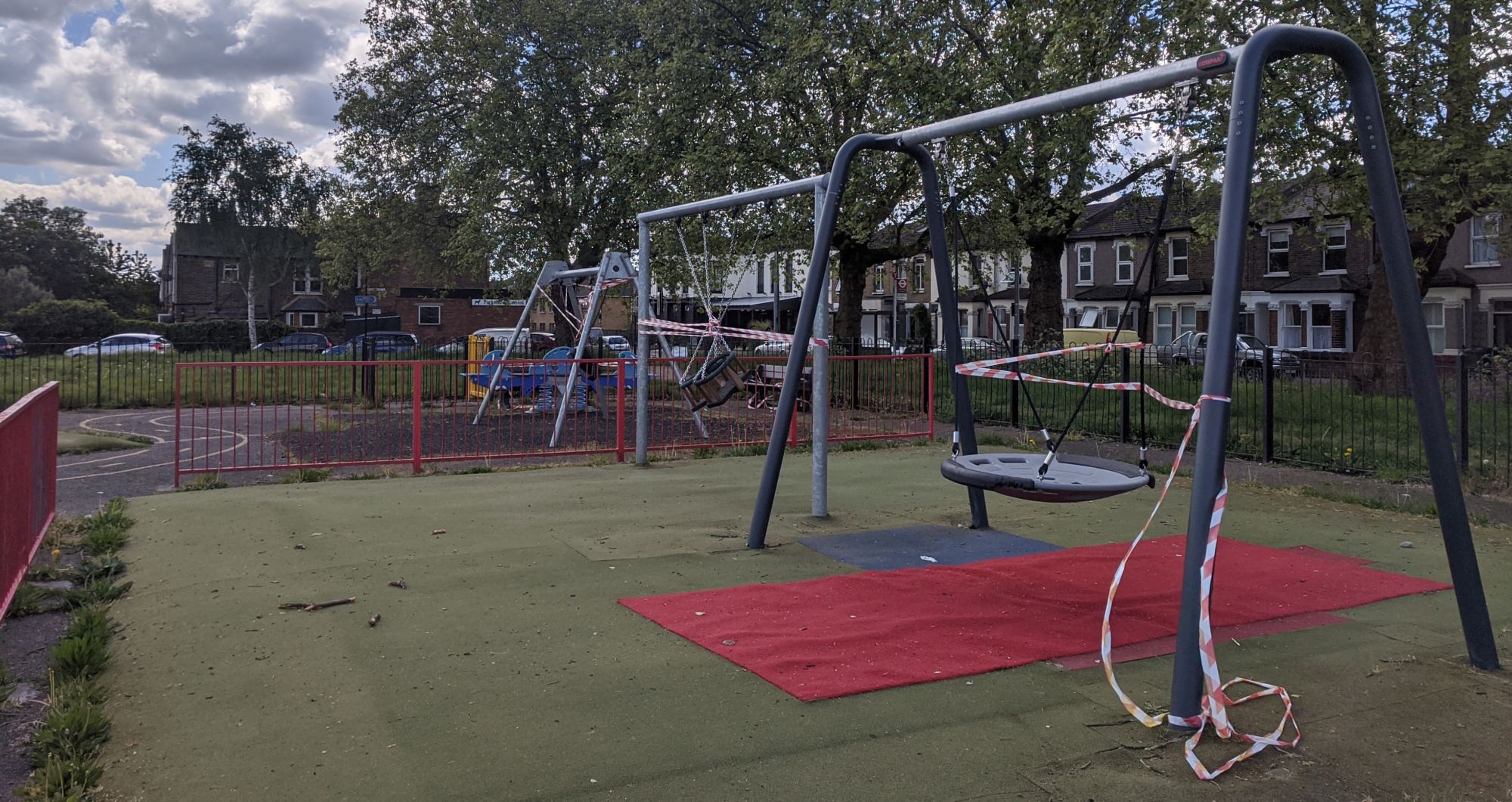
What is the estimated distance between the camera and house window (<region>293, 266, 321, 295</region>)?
60.8m

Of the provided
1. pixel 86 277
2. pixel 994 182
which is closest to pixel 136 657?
pixel 994 182

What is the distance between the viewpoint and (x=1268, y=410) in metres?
12.6

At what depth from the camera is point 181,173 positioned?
2080 inches

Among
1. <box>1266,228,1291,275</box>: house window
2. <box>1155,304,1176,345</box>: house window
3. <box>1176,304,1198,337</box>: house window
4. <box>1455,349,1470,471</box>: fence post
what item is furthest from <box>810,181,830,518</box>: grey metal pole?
<box>1176,304,1198,337</box>: house window

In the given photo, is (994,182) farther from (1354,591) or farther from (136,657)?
(136,657)

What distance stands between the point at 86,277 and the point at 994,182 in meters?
90.4

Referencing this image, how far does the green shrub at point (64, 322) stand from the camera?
→ 53.5 m

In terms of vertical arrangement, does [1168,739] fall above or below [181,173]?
below

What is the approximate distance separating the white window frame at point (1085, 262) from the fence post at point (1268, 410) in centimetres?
3778

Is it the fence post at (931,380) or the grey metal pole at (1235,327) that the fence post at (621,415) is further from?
the grey metal pole at (1235,327)

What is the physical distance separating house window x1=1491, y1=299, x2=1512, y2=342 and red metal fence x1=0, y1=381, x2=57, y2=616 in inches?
1684

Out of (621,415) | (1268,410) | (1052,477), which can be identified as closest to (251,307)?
(621,415)

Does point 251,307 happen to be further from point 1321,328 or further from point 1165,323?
point 1321,328

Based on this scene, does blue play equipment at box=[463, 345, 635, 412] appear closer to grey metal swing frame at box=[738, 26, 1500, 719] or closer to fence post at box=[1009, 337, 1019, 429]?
fence post at box=[1009, 337, 1019, 429]
